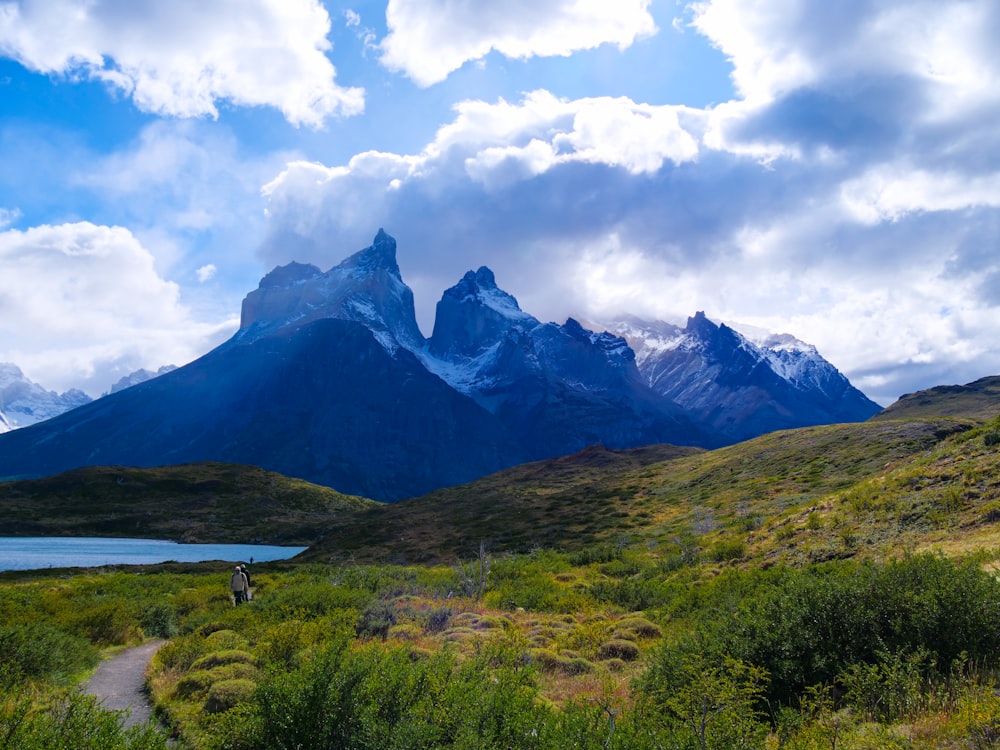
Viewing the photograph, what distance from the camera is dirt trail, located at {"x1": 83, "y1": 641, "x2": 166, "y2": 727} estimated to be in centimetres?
1381

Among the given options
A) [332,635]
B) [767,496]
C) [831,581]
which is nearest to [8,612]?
[332,635]

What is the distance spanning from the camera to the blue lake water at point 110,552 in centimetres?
7400

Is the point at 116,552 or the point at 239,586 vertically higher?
the point at 239,586

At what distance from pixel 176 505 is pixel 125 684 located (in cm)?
14287

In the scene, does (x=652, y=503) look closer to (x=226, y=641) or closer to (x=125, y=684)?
(x=226, y=641)

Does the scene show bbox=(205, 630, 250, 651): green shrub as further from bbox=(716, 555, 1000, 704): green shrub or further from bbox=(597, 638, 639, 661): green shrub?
bbox=(716, 555, 1000, 704): green shrub

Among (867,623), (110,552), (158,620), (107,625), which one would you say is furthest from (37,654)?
(110,552)

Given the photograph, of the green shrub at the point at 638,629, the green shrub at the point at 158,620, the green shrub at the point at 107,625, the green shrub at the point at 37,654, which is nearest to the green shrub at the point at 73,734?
the green shrub at the point at 37,654

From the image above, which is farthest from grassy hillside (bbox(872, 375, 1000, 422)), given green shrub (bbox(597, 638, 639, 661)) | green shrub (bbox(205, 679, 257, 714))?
green shrub (bbox(205, 679, 257, 714))

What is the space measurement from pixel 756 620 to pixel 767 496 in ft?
141

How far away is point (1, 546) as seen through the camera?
93562mm

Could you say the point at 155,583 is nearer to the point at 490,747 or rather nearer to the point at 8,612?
the point at 8,612

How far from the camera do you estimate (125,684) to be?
52.2ft

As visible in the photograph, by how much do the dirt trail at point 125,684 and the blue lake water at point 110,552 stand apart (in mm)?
60694
